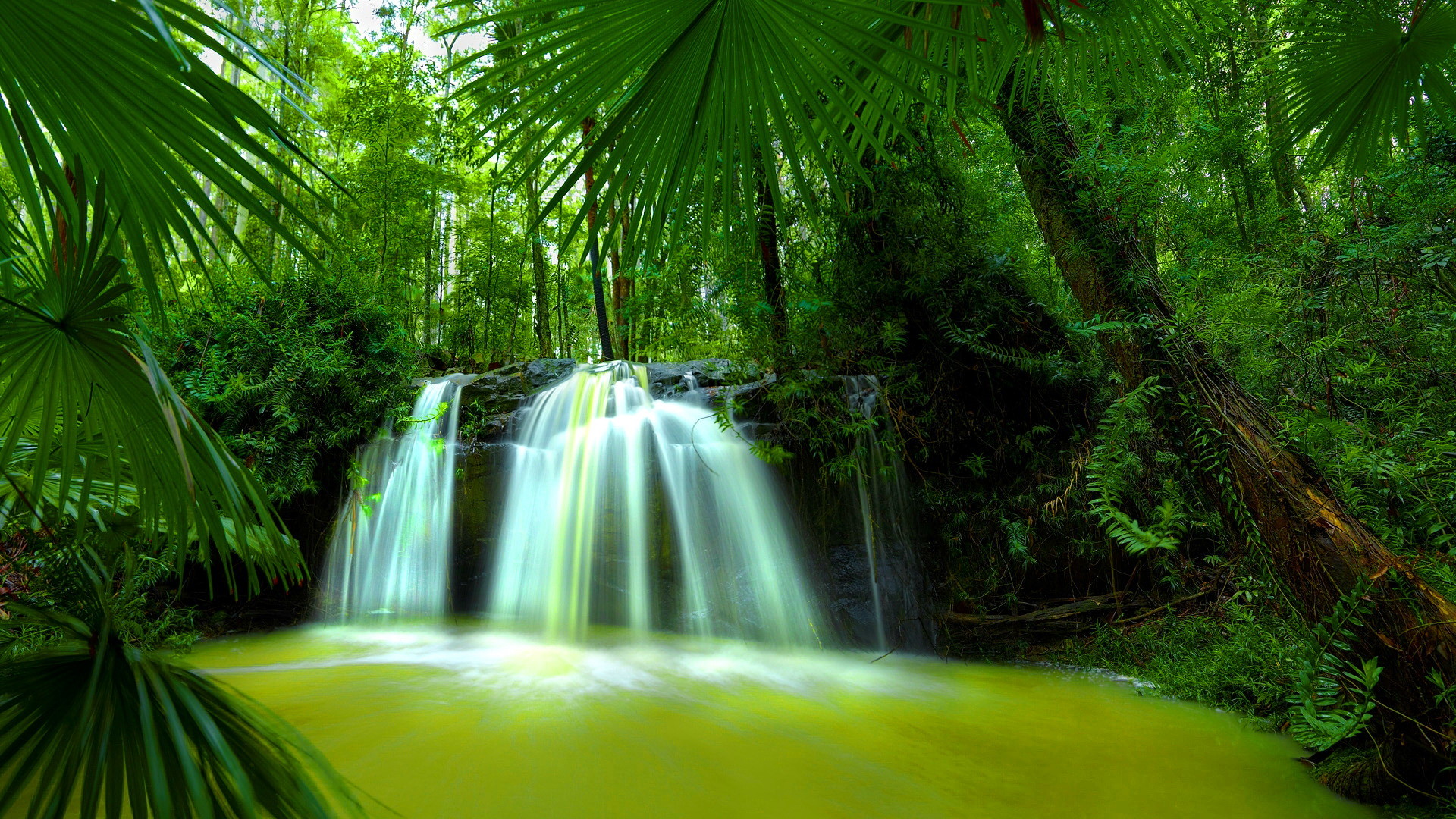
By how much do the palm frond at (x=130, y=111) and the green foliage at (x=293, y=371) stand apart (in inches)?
192

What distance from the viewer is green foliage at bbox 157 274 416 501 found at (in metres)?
5.16

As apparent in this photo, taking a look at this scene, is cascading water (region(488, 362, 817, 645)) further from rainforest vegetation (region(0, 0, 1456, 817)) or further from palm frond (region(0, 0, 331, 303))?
palm frond (region(0, 0, 331, 303))

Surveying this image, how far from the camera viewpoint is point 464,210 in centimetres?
1555

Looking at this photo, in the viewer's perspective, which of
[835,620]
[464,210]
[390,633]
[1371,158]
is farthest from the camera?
[464,210]

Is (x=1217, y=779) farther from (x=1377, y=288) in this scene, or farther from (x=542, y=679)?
(x=542, y=679)

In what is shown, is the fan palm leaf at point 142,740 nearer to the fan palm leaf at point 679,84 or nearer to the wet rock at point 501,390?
→ the fan palm leaf at point 679,84

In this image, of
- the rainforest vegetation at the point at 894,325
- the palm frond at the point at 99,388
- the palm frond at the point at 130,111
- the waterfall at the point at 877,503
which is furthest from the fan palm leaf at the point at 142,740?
the waterfall at the point at 877,503

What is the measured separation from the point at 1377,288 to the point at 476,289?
12431 mm

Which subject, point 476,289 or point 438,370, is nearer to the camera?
point 438,370

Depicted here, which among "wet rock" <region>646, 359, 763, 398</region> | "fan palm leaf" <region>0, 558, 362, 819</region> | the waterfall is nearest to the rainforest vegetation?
"fan palm leaf" <region>0, 558, 362, 819</region>

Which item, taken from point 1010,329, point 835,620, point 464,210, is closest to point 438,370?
point 835,620

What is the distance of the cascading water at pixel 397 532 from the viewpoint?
5.42 metres

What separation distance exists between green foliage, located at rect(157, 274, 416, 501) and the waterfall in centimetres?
403

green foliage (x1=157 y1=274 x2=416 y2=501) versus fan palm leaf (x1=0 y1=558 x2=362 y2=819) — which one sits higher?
green foliage (x1=157 y1=274 x2=416 y2=501)
